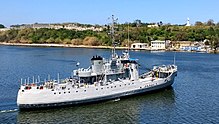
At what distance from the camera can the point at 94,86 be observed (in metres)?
37.2

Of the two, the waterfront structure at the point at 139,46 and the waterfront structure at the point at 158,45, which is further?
the waterfront structure at the point at 139,46

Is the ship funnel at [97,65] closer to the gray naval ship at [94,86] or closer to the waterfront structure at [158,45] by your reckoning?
the gray naval ship at [94,86]

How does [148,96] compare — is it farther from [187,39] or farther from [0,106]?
[187,39]

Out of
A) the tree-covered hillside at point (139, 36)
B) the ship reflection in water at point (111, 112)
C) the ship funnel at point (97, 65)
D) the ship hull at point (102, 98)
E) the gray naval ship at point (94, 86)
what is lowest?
the ship reflection in water at point (111, 112)

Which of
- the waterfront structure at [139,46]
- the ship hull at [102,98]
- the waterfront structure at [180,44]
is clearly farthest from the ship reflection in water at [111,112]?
the waterfront structure at [180,44]

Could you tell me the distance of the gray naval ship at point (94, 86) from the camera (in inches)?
1332

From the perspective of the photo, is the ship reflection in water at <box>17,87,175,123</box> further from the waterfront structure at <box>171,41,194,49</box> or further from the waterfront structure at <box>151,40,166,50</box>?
the waterfront structure at <box>171,41,194,49</box>

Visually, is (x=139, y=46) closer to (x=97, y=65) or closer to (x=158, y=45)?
(x=158, y=45)

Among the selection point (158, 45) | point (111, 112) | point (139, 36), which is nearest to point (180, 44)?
point (158, 45)

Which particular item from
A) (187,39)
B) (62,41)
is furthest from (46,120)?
(62,41)

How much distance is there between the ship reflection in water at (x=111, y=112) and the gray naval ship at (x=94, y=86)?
30.4 inches

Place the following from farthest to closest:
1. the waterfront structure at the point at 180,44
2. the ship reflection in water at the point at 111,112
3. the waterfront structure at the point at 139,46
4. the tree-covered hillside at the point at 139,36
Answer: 1. the tree-covered hillside at the point at 139,36
2. the waterfront structure at the point at 139,46
3. the waterfront structure at the point at 180,44
4. the ship reflection in water at the point at 111,112

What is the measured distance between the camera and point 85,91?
36500 millimetres

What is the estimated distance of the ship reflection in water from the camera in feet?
106
